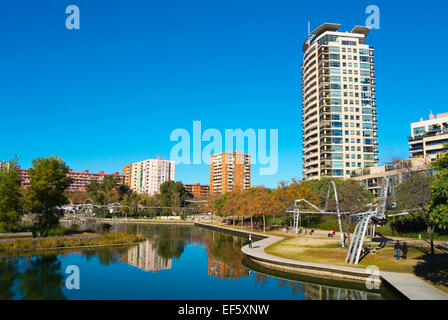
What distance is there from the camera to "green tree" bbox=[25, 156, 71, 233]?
36406mm

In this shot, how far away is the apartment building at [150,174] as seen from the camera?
16775cm

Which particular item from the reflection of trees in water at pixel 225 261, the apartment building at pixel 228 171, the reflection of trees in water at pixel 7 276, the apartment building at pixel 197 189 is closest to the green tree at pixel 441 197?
the reflection of trees in water at pixel 225 261

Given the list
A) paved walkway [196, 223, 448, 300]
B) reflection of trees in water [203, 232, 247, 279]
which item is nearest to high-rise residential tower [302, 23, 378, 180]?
reflection of trees in water [203, 232, 247, 279]

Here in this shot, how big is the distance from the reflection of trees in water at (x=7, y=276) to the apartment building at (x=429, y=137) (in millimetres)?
68984

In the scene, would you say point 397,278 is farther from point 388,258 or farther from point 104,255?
point 104,255

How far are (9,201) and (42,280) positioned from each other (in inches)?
907

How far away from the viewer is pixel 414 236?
120 ft

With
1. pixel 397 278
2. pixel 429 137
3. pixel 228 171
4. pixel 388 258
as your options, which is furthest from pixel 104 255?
pixel 228 171

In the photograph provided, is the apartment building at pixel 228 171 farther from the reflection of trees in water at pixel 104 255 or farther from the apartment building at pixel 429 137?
the reflection of trees in water at pixel 104 255

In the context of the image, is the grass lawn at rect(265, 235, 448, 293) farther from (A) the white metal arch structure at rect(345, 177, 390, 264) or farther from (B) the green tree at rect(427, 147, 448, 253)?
(B) the green tree at rect(427, 147, 448, 253)

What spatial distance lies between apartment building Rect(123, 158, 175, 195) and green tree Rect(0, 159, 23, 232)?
123193mm

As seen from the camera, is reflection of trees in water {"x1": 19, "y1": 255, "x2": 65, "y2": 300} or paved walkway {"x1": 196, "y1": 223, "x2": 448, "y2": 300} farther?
reflection of trees in water {"x1": 19, "y1": 255, "x2": 65, "y2": 300}
